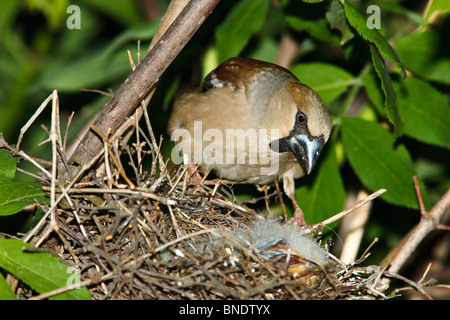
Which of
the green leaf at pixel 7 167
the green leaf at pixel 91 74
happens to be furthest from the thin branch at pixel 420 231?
the green leaf at pixel 91 74

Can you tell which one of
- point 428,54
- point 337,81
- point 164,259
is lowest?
point 164,259

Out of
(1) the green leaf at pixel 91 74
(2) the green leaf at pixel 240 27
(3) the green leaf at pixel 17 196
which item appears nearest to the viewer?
(3) the green leaf at pixel 17 196

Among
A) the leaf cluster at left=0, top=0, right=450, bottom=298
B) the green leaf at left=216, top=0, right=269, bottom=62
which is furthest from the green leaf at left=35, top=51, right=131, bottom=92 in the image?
the green leaf at left=216, top=0, right=269, bottom=62

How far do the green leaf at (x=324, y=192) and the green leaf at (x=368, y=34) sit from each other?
1.21m

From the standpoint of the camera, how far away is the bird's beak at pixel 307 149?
392 centimetres

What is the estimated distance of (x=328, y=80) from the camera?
4281mm

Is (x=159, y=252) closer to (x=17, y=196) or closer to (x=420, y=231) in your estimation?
(x=17, y=196)

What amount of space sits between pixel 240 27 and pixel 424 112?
5.43 ft

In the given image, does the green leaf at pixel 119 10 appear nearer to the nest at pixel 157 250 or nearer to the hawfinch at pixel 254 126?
the hawfinch at pixel 254 126

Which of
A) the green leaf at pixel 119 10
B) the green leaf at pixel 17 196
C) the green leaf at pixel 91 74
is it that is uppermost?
the green leaf at pixel 119 10

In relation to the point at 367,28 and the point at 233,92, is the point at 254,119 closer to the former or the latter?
the point at 233,92

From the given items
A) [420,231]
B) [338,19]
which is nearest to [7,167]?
[338,19]
